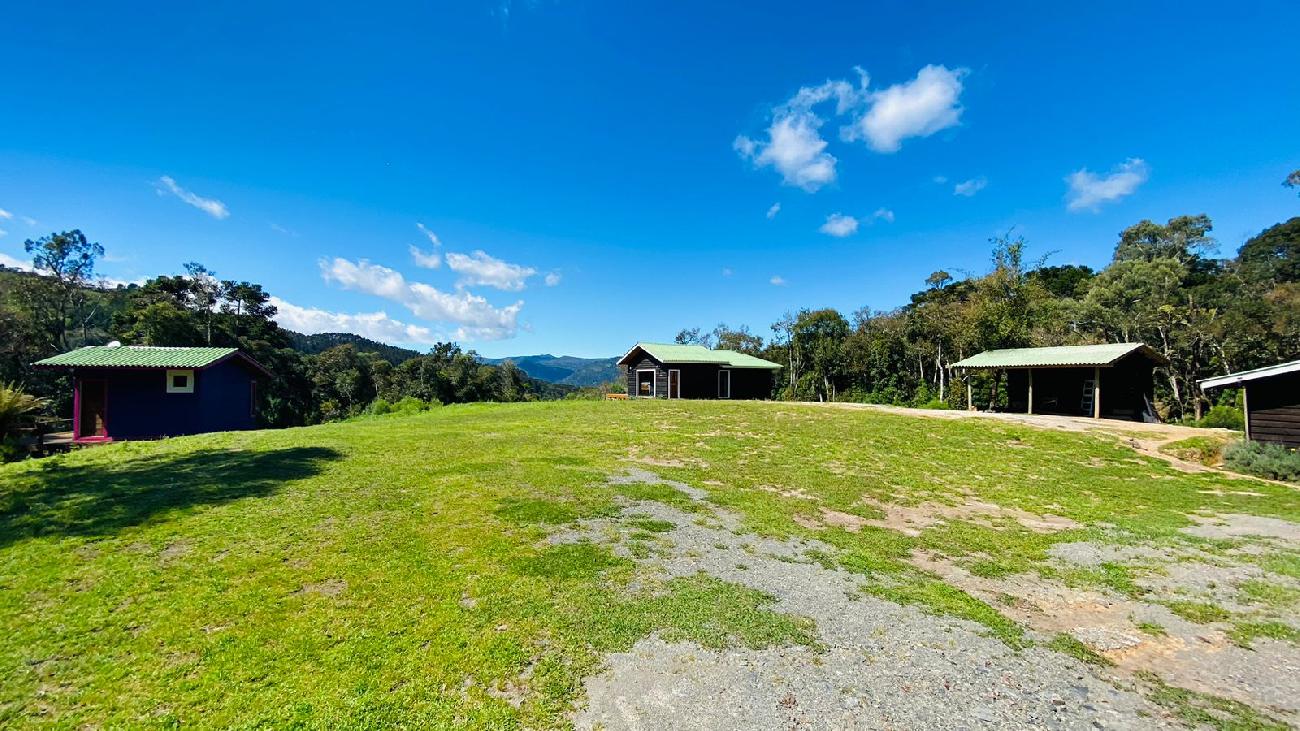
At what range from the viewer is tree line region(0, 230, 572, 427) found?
105 ft

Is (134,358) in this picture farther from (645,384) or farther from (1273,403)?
(1273,403)

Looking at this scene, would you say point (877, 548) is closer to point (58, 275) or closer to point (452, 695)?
point (452, 695)

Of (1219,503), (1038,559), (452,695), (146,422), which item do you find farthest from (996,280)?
(146,422)

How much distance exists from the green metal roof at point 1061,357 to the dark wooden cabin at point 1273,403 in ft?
23.8

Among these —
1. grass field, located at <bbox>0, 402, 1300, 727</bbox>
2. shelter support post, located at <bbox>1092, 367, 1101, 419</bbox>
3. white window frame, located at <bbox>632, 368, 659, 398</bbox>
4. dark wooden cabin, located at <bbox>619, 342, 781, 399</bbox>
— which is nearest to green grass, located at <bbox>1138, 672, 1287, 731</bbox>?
grass field, located at <bbox>0, 402, 1300, 727</bbox>

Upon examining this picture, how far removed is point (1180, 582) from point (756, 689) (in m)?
5.77

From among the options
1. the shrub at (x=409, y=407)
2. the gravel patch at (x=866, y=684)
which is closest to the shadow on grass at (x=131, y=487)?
the gravel patch at (x=866, y=684)

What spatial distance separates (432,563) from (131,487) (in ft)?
20.3

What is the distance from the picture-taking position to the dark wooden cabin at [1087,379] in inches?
797

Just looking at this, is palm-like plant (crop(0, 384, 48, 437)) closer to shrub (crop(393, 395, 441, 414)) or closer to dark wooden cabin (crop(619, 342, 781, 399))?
shrub (crop(393, 395, 441, 414))

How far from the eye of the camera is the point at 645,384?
3431 centimetres

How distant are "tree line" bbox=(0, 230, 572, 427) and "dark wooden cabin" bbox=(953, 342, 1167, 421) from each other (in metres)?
33.6

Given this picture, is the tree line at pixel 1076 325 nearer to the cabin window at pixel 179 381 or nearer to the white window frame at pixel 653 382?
the white window frame at pixel 653 382

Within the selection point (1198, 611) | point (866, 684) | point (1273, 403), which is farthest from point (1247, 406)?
point (866, 684)
